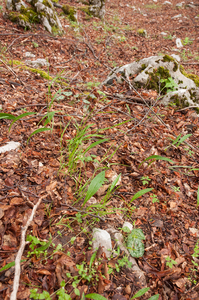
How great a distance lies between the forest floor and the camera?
1.41 metres

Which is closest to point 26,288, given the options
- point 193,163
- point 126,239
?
point 126,239

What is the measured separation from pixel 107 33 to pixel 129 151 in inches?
287

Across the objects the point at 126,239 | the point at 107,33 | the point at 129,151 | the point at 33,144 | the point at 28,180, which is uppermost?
the point at 107,33

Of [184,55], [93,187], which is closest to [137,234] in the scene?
[93,187]

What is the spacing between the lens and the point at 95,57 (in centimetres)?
552

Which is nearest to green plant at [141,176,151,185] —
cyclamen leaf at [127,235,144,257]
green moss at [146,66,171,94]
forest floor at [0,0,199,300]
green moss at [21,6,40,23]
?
forest floor at [0,0,199,300]

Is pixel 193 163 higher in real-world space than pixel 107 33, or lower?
lower

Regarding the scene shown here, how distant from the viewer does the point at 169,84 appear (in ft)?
11.7

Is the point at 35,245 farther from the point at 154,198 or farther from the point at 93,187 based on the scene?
the point at 154,198

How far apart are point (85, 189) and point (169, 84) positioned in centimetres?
299

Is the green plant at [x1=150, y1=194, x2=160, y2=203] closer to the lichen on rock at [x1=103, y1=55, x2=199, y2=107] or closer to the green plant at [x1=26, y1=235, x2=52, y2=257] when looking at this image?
the green plant at [x1=26, y1=235, x2=52, y2=257]

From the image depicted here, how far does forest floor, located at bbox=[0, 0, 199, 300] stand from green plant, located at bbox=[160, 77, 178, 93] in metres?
0.30

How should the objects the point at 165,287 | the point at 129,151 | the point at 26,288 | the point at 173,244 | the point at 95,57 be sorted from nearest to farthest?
the point at 26,288 < the point at 165,287 < the point at 173,244 < the point at 129,151 < the point at 95,57

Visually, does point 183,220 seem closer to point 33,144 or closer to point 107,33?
point 33,144
